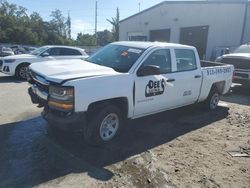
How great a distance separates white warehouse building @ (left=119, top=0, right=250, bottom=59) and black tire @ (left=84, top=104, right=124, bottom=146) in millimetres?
18690

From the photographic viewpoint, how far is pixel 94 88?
4.48m

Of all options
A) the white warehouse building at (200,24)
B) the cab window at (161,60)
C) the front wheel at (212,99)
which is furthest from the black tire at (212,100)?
the white warehouse building at (200,24)

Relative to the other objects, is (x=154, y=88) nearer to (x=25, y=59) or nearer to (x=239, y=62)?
(x=239, y=62)

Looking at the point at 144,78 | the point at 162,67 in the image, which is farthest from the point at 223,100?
the point at 144,78

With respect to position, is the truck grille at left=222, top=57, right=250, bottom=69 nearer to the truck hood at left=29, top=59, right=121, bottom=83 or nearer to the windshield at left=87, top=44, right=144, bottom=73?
the windshield at left=87, top=44, right=144, bottom=73

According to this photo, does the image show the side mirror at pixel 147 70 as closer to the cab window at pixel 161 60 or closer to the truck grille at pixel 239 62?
the cab window at pixel 161 60

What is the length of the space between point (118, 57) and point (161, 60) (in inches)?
36.1

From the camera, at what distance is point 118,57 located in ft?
18.6

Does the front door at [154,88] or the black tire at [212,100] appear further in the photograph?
the black tire at [212,100]

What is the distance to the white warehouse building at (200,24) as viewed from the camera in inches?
837

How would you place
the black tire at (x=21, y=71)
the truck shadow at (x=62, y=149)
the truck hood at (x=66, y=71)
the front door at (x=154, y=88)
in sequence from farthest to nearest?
the black tire at (x=21, y=71) < the front door at (x=154, y=88) < the truck hood at (x=66, y=71) < the truck shadow at (x=62, y=149)

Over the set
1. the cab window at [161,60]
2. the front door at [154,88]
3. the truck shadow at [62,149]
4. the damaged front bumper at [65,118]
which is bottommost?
the truck shadow at [62,149]

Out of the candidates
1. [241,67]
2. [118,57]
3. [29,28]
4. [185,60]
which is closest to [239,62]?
[241,67]

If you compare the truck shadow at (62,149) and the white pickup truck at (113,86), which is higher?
the white pickup truck at (113,86)
